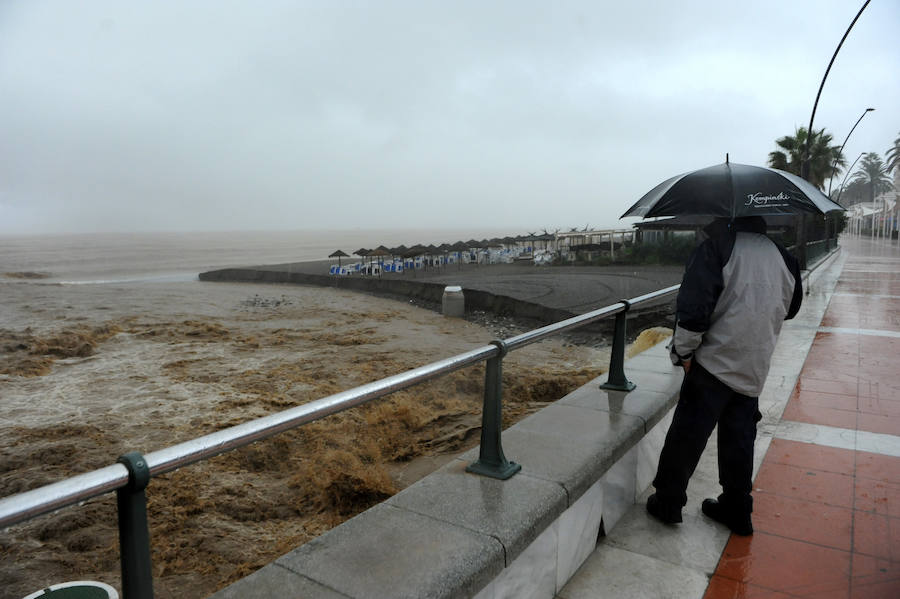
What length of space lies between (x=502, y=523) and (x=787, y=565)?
4.94ft

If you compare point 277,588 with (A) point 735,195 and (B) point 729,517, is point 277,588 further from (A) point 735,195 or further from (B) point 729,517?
(A) point 735,195

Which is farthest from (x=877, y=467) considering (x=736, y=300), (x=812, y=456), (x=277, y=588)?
(x=277, y=588)

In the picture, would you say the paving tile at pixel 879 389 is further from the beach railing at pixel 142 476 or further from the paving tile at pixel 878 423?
the beach railing at pixel 142 476

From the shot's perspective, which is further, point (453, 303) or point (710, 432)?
point (453, 303)

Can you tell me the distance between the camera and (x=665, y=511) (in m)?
3.02

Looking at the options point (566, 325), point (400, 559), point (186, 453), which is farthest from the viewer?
point (566, 325)

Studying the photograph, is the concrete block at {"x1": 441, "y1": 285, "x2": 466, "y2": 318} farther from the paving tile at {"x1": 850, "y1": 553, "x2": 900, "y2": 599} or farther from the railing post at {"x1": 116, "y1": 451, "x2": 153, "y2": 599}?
the railing post at {"x1": 116, "y1": 451, "x2": 153, "y2": 599}

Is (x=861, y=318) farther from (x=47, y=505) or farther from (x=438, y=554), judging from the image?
(x=47, y=505)

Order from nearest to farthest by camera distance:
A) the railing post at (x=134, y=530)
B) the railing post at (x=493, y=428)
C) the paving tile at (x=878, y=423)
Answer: the railing post at (x=134, y=530) → the railing post at (x=493, y=428) → the paving tile at (x=878, y=423)

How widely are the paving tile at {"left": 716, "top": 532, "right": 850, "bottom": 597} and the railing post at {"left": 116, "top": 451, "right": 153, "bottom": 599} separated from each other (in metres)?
2.38

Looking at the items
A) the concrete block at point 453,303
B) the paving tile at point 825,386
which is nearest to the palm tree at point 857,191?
the concrete block at point 453,303

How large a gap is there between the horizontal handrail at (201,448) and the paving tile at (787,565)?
4.94 ft

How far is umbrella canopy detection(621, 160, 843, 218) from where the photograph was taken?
2719mm

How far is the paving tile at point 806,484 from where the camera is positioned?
3.32m
